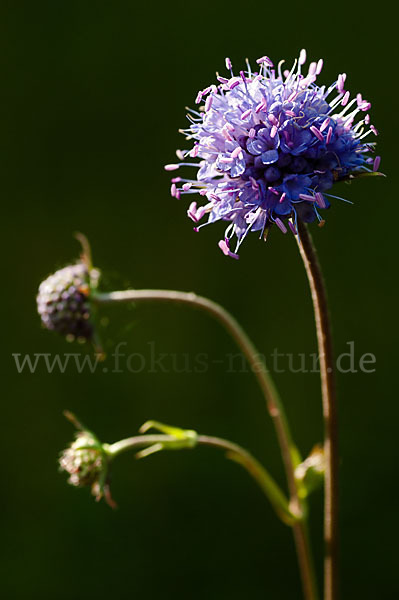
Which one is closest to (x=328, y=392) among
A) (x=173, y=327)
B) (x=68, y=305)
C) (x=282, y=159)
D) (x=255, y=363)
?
(x=255, y=363)

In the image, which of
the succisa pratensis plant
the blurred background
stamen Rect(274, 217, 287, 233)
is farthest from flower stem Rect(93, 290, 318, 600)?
the blurred background

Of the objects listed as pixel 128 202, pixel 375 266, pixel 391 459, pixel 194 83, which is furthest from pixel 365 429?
pixel 194 83

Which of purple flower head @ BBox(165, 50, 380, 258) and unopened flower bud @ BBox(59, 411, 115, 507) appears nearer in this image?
purple flower head @ BBox(165, 50, 380, 258)

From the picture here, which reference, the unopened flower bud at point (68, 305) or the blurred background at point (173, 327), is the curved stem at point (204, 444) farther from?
the blurred background at point (173, 327)

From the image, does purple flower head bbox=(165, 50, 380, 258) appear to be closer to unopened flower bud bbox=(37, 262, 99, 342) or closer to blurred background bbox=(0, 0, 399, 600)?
unopened flower bud bbox=(37, 262, 99, 342)

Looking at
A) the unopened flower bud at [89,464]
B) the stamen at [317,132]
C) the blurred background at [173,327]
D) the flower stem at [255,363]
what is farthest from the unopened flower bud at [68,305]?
the blurred background at [173,327]
